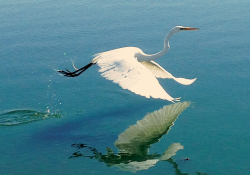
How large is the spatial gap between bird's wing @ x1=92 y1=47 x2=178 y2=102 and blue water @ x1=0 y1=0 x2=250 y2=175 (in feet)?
1.89

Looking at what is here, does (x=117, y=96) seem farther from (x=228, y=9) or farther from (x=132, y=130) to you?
(x=228, y=9)

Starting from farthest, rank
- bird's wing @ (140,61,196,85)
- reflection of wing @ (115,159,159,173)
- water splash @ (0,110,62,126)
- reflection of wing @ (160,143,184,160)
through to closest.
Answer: bird's wing @ (140,61,196,85)
water splash @ (0,110,62,126)
reflection of wing @ (160,143,184,160)
reflection of wing @ (115,159,159,173)

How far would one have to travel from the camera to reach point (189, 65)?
225 inches

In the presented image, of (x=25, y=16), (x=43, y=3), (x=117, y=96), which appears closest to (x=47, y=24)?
(x=25, y=16)

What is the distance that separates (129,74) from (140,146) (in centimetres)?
83

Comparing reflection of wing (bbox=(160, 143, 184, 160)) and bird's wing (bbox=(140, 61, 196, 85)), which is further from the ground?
bird's wing (bbox=(140, 61, 196, 85))

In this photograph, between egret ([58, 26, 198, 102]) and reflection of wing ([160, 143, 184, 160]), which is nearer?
reflection of wing ([160, 143, 184, 160])

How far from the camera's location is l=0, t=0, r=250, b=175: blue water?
11.9 ft

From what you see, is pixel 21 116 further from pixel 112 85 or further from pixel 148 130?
pixel 148 130

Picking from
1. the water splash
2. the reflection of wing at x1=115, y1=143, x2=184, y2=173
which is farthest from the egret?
the water splash

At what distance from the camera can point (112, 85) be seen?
527cm

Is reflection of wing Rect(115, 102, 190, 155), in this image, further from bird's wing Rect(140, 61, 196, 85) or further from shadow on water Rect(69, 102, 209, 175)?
bird's wing Rect(140, 61, 196, 85)

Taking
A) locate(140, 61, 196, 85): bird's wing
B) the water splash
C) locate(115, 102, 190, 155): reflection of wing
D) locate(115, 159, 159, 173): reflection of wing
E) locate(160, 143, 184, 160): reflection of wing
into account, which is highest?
locate(140, 61, 196, 85): bird's wing

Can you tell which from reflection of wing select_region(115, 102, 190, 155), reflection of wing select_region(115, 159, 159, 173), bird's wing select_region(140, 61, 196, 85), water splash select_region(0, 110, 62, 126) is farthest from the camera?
bird's wing select_region(140, 61, 196, 85)
